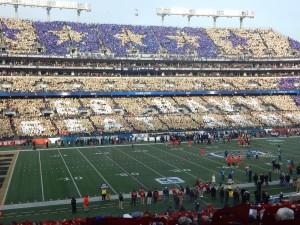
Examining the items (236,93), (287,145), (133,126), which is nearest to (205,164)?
(287,145)

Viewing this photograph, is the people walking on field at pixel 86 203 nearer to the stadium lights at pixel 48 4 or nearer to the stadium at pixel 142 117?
the stadium at pixel 142 117

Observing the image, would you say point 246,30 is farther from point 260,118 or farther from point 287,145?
point 287,145

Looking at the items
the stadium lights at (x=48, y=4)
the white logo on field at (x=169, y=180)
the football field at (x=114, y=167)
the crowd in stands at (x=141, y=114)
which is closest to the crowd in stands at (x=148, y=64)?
the crowd in stands at (x=141, y=114)

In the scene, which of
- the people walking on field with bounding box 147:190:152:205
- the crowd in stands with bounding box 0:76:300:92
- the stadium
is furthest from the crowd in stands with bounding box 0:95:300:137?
the people walking on field with bounding box 147:190:152:205

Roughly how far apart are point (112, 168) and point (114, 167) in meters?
0.41

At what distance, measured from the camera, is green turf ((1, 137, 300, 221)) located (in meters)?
21.4

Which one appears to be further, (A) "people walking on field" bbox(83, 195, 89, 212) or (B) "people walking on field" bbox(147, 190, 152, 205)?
(B) "people walking on field" bbox(147, 190, 152, 205)

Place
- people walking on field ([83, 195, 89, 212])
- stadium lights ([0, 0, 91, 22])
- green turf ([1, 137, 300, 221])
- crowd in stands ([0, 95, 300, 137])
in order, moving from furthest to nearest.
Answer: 1. stadium lights ([0, 0, 91, 22])
2. crowd in stands ([0, 95, 300, 137])
3. green turf ([1, 137, 300, 221])
4. people walking on field ([83, 195, 89, 212])

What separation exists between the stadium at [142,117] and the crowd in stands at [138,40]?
0.22 meters

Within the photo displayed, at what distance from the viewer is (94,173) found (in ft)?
84.3

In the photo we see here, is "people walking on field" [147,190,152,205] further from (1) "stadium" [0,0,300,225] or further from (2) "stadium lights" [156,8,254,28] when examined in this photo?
(2) "stadium lights" [156,8,254,28]

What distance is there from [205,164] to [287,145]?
Result: 13.9 meters

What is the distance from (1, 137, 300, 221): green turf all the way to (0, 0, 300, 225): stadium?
0.10m

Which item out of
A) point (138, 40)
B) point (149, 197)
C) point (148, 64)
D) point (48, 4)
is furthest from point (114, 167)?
point (48, 4)
